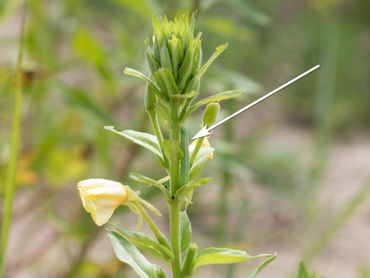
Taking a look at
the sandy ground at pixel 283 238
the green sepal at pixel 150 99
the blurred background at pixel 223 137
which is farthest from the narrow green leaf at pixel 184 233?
the sandy ground at pixel 283 238

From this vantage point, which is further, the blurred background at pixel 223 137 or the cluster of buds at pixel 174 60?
the blurred background at pixel 223 137

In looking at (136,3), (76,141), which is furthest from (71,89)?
(76,141)

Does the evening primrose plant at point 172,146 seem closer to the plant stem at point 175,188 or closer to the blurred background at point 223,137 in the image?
the plant stem at point 175,188

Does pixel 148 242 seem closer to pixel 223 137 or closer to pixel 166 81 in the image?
pixel 166 81

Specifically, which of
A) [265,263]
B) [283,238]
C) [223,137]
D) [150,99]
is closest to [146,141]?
[150,99]

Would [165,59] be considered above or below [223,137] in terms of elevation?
above

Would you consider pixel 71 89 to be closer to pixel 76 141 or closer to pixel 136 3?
pixel 136 3
